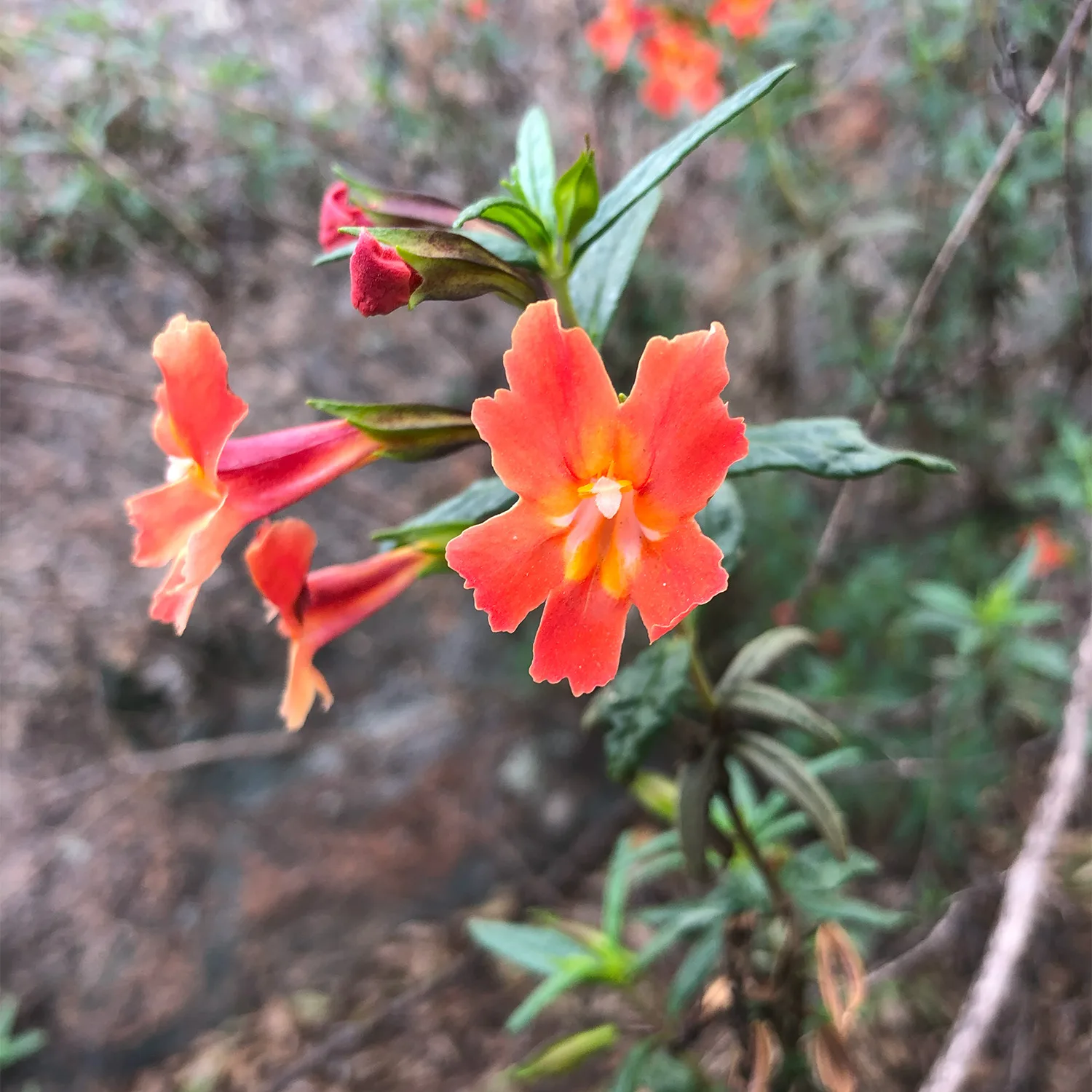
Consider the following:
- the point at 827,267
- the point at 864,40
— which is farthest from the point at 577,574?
the point at 864,40

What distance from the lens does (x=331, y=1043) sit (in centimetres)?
213

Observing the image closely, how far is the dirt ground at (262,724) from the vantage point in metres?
2.61

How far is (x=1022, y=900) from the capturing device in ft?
3.65

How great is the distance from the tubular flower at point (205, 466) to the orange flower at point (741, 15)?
1744 mm

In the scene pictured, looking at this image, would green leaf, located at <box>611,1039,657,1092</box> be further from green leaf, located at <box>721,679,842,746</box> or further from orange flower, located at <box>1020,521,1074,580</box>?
orange flower, located at <box>1020,521,1074,580</box>

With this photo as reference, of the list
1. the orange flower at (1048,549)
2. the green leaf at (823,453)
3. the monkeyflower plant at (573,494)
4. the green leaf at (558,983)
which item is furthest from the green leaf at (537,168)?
the orange flower at (1048,549)

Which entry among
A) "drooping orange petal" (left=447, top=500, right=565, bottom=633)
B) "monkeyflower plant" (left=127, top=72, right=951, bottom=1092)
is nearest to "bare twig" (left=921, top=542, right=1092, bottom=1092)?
"monkeyflower plant" (left=127, top=72, right=951, bottom=1092)

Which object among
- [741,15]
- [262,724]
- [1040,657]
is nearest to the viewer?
[1040,657]

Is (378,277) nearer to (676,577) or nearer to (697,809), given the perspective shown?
(676,577)

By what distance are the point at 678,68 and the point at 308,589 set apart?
2175 millimetres

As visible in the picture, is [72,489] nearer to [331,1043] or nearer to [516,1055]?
[331,1043]

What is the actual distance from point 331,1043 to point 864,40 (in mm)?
3640

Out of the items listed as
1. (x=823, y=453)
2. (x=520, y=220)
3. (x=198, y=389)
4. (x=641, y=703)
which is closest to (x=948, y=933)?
(x=641, y=703)

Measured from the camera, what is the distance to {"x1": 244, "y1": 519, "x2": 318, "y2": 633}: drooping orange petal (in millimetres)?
759
